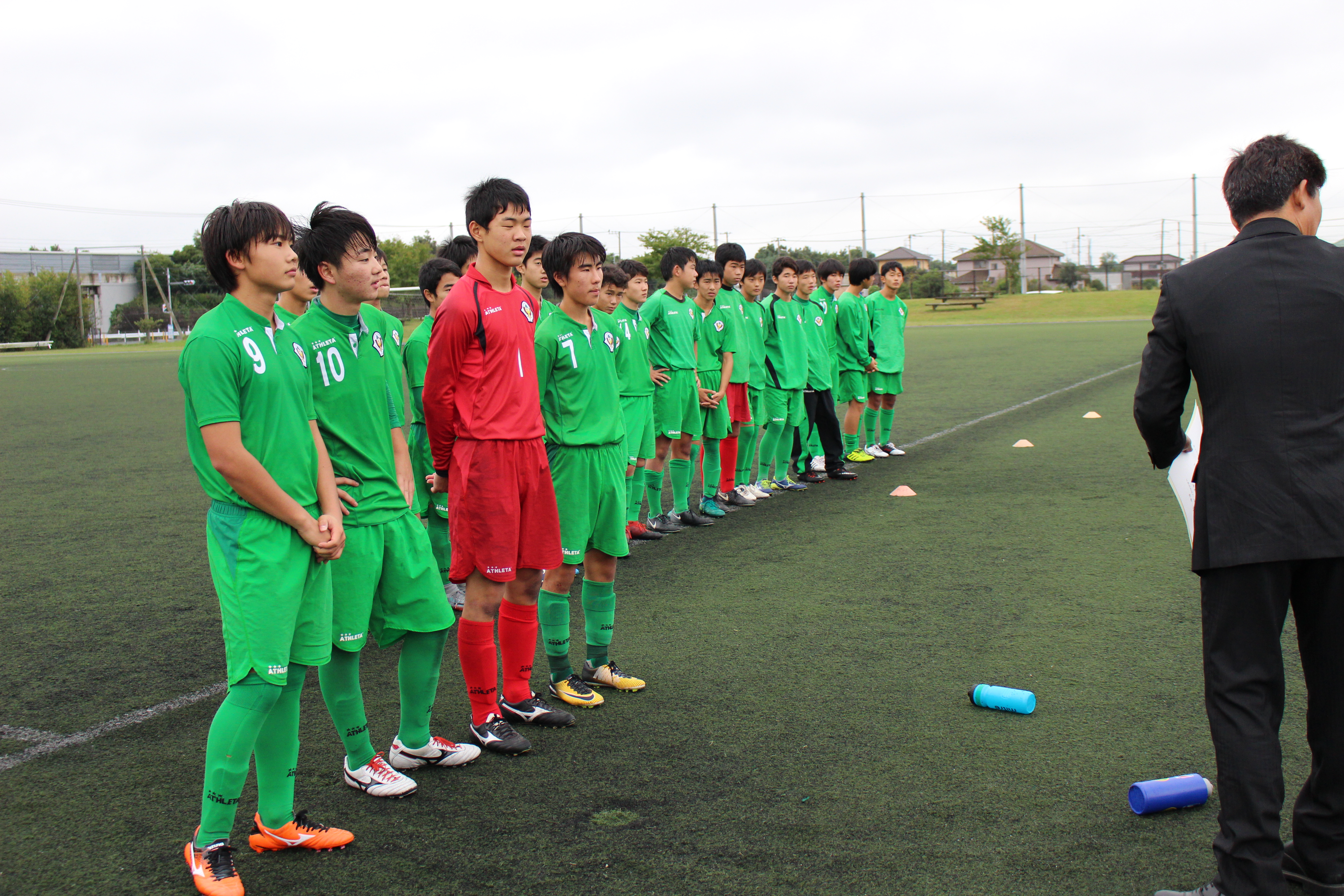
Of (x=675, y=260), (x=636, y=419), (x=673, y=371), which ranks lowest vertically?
(x=636, y=419)

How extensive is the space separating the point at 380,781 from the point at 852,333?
7.50 metres

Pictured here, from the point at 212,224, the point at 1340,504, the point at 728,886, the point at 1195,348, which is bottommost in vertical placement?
the point at 728,886

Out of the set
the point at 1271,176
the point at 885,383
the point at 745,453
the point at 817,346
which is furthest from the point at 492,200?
the point at 885,383

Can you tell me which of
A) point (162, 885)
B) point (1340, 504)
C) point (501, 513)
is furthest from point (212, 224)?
point (1340, 504)

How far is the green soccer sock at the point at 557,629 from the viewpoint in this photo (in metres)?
3.99

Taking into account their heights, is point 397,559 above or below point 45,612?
above

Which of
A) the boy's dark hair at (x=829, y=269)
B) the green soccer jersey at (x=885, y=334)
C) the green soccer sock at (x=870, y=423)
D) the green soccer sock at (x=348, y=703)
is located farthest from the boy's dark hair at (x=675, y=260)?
the green soccer sock at (x=348, y=703)

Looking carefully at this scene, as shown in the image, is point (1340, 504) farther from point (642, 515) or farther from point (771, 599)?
point (642, 515)

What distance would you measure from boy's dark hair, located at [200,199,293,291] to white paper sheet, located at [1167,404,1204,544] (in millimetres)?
2630

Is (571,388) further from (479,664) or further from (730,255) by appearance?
(730,255)

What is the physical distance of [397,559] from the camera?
3090 millimetres

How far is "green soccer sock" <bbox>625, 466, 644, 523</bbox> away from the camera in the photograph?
6758mm

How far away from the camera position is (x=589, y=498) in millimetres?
3959

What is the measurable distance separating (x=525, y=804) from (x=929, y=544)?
390 centimetres
